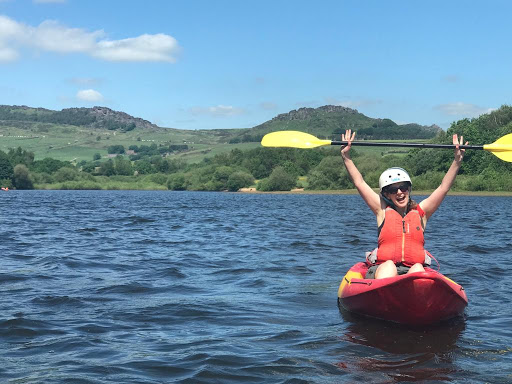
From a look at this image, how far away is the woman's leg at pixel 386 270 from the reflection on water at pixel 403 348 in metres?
0.60

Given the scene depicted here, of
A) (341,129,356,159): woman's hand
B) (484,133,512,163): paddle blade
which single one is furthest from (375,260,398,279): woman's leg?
(484,133,512,163): paddle blade

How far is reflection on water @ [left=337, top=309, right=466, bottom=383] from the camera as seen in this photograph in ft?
18.3

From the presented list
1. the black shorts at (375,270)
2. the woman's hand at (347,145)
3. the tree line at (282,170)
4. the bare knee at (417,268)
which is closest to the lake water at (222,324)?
the black shorts at (375,270)

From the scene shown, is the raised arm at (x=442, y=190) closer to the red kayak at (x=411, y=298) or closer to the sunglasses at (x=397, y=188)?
the sunglasses at (x=397, y=188)

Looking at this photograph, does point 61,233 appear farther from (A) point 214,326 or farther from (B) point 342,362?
(B) point 342,362

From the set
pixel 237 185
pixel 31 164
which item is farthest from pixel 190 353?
pixel 31 164

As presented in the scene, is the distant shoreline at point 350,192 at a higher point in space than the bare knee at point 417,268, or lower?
lower

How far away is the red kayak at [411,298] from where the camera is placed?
264 inches

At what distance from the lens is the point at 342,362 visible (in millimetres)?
5879

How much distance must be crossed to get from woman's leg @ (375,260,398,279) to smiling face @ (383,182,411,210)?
2.29ft

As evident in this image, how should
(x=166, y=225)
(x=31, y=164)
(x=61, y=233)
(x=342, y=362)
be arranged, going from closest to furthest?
1. (x=342, y=362)
2. (x=61, y=233)
3. (x=166, y=225)
4. (x=31, y=164)

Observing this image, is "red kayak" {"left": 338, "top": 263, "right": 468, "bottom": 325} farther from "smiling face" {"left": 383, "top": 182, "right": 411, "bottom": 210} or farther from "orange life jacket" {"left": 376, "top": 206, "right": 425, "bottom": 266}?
"smiling face" {"left": 383, "top": 182, "right": 411, "bottom": 210}

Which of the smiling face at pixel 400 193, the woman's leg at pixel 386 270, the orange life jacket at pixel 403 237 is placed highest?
the smiling face at pixel 400 193

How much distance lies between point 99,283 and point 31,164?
132004mm
